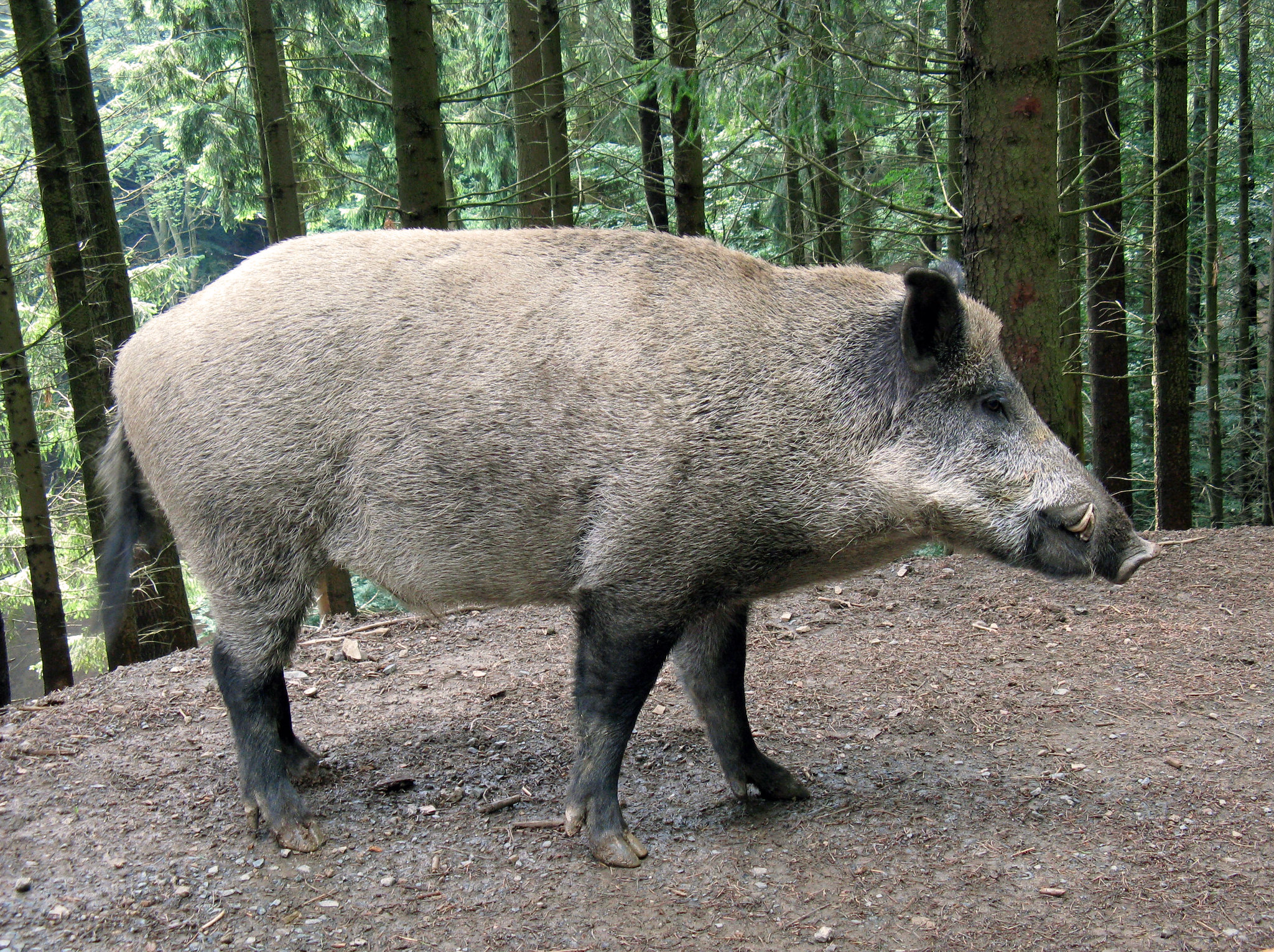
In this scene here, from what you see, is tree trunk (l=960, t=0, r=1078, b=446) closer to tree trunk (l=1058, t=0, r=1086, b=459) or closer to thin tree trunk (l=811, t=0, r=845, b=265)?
tree trunk (l=1058, t=0, r=1086, b=459)

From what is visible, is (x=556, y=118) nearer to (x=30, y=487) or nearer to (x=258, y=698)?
(x=30, y=487)

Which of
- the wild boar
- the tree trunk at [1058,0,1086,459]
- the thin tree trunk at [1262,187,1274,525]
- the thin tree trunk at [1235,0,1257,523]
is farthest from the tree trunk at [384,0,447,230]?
the thin tree trunk at [1235,0,1257,523]

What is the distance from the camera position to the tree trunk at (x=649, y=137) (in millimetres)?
10102

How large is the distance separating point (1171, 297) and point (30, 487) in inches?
407

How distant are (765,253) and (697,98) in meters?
7.06

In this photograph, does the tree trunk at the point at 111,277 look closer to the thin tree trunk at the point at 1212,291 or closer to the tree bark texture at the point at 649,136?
the tree bark texture at the point at 649,136

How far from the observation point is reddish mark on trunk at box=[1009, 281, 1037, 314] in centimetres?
560

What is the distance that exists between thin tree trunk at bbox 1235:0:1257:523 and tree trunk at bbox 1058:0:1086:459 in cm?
269

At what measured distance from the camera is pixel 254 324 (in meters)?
3.94

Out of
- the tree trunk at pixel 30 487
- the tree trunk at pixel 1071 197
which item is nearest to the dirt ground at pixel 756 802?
the tree trunk at pixel 30 487

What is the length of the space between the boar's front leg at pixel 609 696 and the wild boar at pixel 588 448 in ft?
0.04

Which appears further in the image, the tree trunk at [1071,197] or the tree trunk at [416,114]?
the tree trunk at [1071,197]

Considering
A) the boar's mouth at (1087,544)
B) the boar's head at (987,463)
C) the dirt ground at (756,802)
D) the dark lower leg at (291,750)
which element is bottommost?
the dirt ground at (756,802)

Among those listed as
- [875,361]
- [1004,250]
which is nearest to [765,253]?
[1004,250]
